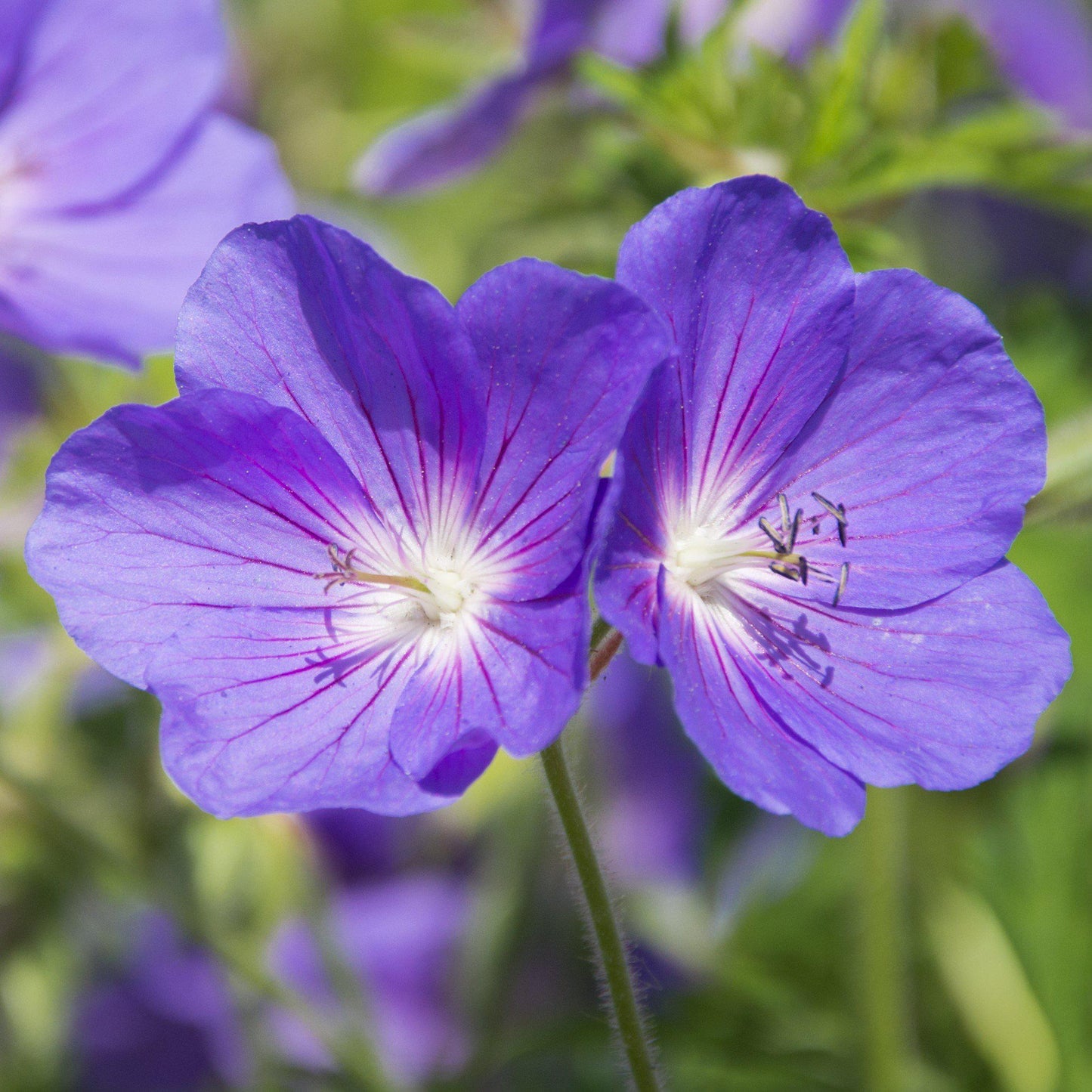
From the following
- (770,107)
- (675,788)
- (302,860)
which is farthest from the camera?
(675,788)

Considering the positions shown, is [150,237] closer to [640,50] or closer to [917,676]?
[640,50]

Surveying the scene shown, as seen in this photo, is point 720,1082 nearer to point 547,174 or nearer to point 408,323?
point 408,323

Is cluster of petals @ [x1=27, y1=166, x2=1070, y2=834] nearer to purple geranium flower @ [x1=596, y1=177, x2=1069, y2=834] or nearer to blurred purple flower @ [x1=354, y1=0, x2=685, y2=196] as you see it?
purple geranium flower @ [x1=596, y1=177, x2=1069, y2=834]

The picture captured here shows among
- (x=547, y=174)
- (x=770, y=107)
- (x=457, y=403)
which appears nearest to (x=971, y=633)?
(x=457, y=403)

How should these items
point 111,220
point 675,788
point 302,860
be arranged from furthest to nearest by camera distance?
point 675,788, point 302,860, point 111,220

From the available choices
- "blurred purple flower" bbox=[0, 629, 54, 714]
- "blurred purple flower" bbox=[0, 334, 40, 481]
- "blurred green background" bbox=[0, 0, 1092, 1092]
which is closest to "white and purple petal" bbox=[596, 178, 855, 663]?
"blurred green background" bbox=[0, 0, 1092, 1092]

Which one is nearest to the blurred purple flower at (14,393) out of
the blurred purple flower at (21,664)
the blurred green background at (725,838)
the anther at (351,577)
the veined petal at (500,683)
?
the blurred green background at (725,838)
